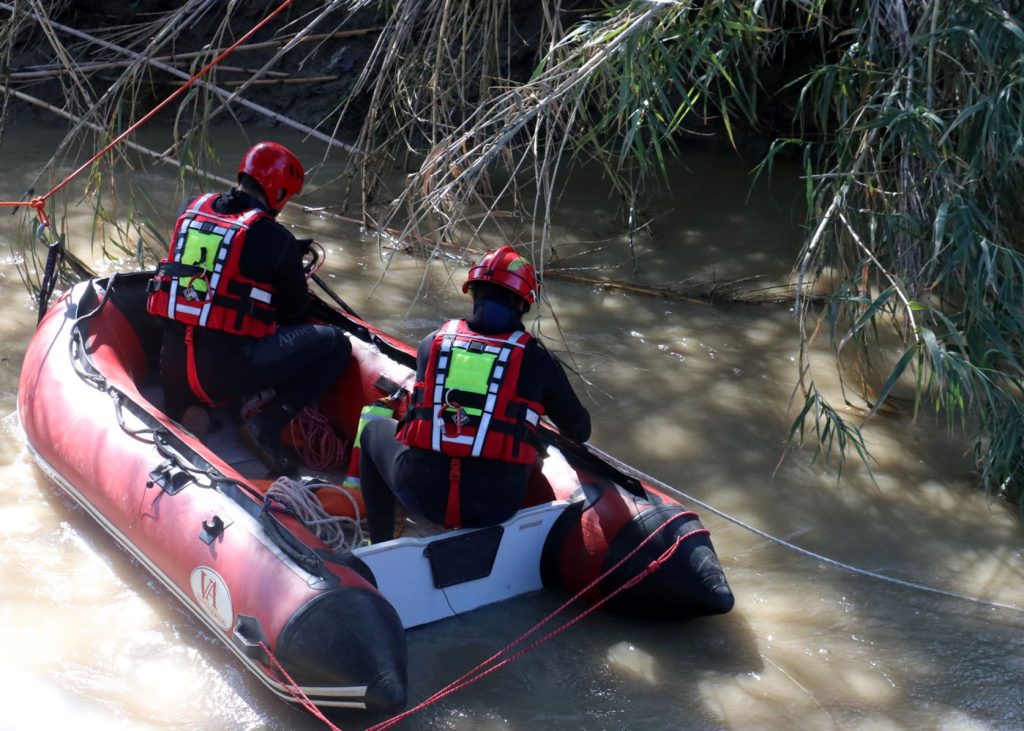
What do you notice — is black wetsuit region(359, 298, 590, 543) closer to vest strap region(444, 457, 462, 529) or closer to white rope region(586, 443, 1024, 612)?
vest strap region(444, 457, 462, 529)

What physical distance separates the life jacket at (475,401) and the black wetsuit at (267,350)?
0.84 metres

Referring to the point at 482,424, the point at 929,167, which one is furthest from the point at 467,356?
the point at 929,167

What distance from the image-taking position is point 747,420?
16.0ft

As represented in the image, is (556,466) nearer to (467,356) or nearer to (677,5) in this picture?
(467,356)

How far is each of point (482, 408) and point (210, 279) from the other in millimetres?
1110

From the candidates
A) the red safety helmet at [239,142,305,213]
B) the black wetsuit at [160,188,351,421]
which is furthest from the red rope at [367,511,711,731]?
the red safety helmet at [239,142,305,213]

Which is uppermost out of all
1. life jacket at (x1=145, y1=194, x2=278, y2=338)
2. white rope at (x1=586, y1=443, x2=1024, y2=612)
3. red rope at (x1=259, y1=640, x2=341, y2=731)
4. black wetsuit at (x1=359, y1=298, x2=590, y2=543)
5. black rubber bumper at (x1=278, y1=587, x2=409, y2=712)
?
life jacket at (x1=145, y1=194, x2=278, y2=338)

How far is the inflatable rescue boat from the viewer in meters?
2.97

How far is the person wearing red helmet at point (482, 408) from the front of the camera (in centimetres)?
329

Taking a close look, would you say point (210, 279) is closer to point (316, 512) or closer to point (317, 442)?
point (317, 442)

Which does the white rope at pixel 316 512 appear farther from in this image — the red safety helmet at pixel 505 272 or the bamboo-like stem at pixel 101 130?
the bamboo-like stem at pixel 101 130

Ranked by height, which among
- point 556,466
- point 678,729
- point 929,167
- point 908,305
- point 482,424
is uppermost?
point 929,167

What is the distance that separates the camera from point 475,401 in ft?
10.8

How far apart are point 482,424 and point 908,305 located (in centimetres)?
131
